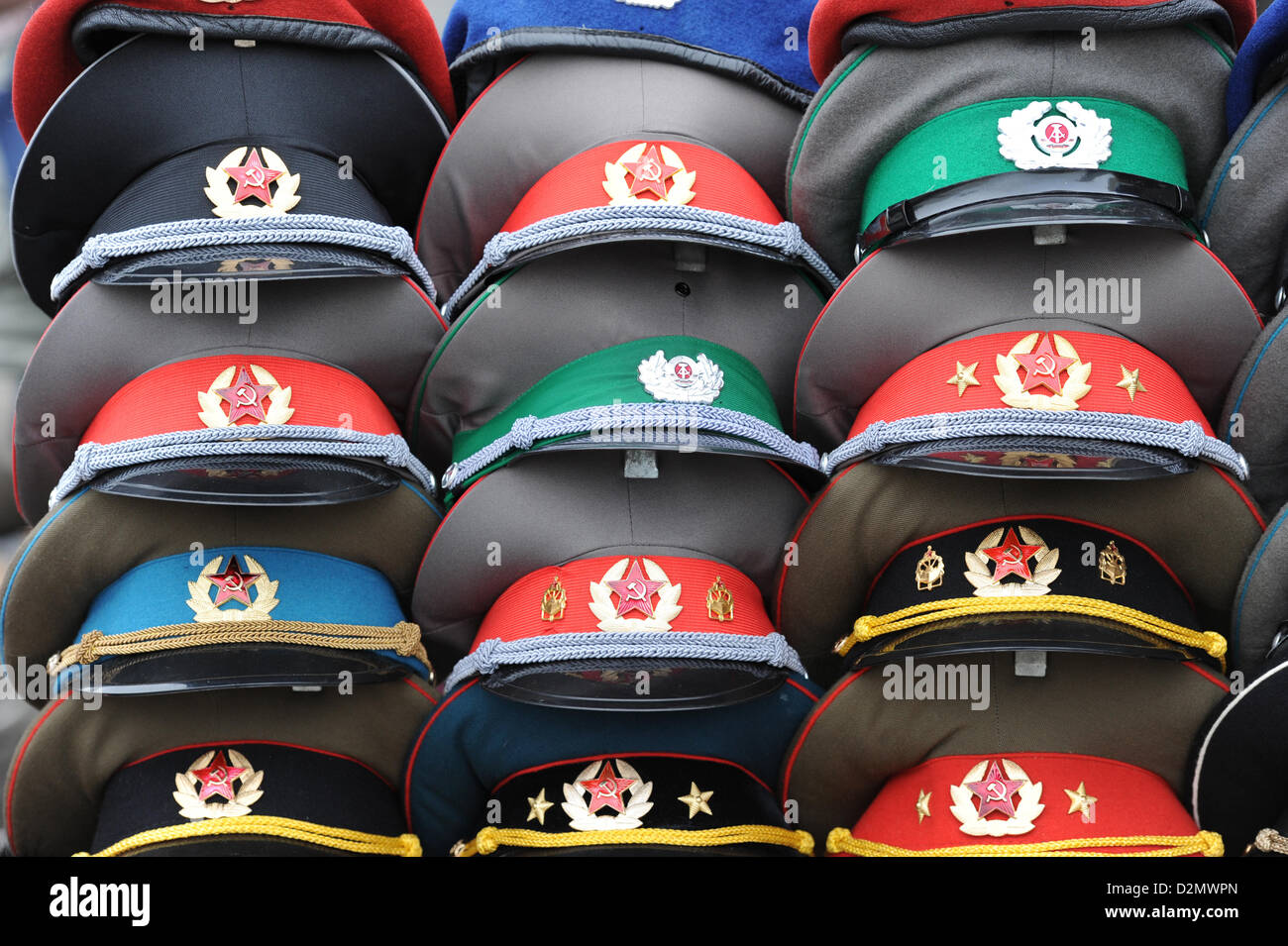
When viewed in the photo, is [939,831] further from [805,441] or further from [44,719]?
[44,719]

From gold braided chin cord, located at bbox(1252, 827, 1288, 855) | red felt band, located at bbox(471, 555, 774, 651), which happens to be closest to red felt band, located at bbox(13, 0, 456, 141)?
red felt band, located at bbox(471, 555, 774, 651)

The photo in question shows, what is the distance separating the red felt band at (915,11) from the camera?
4.79ft

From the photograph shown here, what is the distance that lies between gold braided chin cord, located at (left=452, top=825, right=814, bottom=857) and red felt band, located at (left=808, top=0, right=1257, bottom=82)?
2.79ft

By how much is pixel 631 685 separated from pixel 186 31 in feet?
2.89

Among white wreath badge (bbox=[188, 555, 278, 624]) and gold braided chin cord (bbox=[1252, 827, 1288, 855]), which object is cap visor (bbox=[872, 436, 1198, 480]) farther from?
white wreath badge (bbox=[188, 555, 278, 624])

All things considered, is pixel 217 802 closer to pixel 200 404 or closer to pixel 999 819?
pixel 200 404

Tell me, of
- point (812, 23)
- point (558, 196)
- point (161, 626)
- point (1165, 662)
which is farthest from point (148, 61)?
point (1165, 662)

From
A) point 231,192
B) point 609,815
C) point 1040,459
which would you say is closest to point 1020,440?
point 1040,459

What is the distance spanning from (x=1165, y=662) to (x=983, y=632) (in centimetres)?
22

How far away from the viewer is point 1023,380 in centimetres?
143

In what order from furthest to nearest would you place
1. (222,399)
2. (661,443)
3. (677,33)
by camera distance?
(677,33) < (222,399) < (661,443)

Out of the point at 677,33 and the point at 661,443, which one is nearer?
the point at 661,443

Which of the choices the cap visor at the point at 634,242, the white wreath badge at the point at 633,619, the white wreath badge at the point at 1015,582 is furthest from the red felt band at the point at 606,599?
the cap visor at the point at 634,242
